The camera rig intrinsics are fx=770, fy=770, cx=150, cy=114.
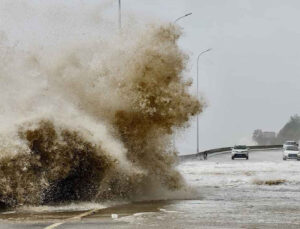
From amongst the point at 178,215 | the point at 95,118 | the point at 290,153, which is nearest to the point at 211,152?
the point at 290,153

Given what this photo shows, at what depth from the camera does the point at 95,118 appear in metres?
21.5

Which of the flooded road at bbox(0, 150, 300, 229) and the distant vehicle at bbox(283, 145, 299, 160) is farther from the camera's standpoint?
the distant vehicle at bbox(283, 145, 299, 160)

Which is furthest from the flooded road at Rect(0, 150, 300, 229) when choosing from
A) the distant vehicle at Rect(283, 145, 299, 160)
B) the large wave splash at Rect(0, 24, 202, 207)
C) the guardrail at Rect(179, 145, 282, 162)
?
the distant vehicle at Rect(283, 145, 299, 160)

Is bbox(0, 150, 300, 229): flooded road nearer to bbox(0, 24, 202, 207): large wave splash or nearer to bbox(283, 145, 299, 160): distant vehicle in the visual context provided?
bbox(0, 24, 202, 207): large wave splash

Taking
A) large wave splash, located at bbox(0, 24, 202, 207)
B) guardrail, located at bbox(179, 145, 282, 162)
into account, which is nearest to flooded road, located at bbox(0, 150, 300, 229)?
large wave splash, located at bbox(0, 24, 202, 207)

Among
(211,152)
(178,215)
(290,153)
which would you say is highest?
(211,152)

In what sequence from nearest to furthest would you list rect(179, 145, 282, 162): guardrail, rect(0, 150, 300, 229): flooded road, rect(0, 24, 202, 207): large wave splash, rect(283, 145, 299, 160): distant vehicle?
1. rect(0, 150, 300, 229): flooded road
2. rect(0, 24, 202, 207): large wave splash
3. rect(179, 145, 282, 162): guardrail
4. rect(283, 145, 299, 160): distant vehicle

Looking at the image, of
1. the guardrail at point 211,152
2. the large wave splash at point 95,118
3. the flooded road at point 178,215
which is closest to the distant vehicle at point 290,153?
the guardrail at point 211,152

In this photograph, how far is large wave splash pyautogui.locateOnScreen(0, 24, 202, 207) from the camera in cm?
1819

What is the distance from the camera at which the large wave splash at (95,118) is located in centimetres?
1819

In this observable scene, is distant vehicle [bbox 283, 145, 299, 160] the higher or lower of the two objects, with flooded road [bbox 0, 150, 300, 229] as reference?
higher

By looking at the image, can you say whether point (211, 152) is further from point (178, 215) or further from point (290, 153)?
point (178, 215)

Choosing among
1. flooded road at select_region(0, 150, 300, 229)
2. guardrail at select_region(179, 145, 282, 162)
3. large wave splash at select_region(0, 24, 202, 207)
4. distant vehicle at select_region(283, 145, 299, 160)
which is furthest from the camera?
distant vehicle at select_region(283, 145, 299, 160)

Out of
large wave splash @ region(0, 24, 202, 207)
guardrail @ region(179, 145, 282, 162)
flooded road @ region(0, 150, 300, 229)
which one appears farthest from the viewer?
guardrail @ region(179, 145, 282, 162)
